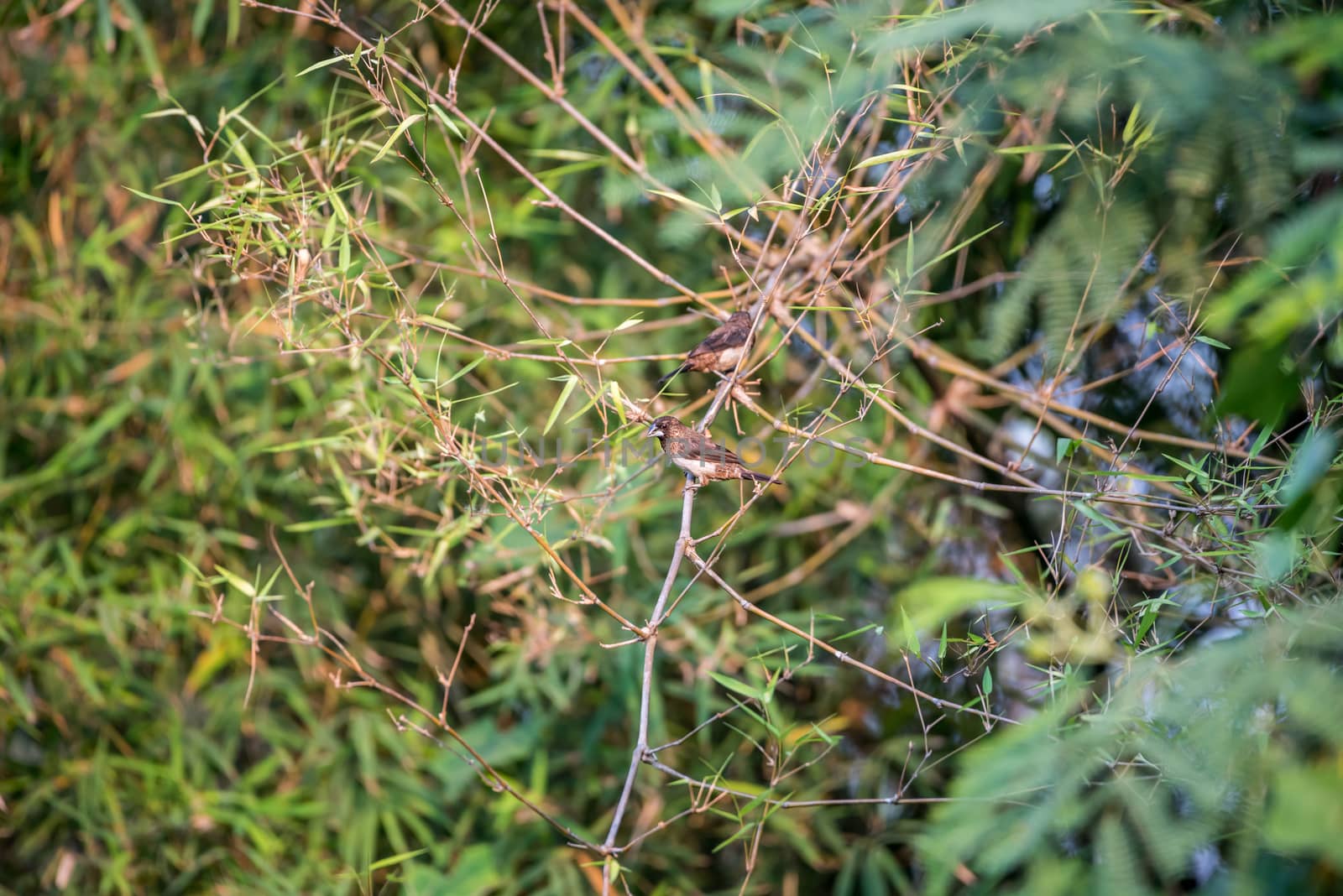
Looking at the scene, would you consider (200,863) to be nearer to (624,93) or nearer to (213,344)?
(213,344)

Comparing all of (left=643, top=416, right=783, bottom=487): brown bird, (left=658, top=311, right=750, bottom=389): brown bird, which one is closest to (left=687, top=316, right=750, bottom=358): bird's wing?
(left=658, top=311, right=750, bottom=389): brown bird

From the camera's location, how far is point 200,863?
2.35m

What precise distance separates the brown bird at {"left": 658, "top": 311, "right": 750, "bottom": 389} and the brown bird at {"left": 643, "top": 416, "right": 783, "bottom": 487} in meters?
0.08

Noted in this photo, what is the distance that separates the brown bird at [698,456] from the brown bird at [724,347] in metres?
0.08

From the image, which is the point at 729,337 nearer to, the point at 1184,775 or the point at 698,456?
the point at 698,456

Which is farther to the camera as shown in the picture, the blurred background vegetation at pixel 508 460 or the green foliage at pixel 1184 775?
the blurred background vegetation at pixel 508 460

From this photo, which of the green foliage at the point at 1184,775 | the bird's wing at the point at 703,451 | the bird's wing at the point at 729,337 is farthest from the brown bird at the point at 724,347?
the green foliage at the point at 1184,775

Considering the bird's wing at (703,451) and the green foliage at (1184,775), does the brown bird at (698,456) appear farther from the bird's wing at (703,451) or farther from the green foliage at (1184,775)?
the green foliage at (1184,775)

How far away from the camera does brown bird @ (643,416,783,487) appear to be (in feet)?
4.91

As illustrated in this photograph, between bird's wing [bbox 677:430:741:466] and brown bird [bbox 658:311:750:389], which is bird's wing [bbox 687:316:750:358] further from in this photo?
bird's wing [bbox 677:430:741:466]

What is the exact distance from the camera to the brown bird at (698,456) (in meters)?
1.50

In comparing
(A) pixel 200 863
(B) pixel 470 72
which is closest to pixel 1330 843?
(A) pixel 200 863

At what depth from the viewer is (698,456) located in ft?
4.92

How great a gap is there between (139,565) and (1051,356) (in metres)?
2.26
